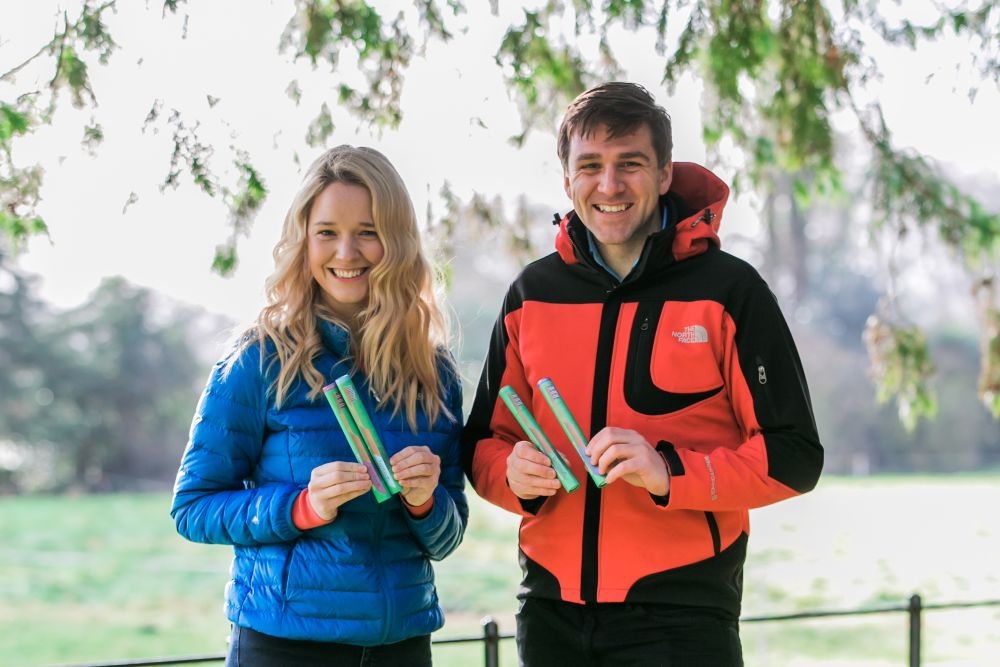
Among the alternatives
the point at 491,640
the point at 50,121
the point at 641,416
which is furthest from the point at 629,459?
the point at 50,121

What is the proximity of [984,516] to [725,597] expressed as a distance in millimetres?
20326

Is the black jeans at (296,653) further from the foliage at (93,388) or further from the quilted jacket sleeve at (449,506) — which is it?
Result: the foliage at (93,388)

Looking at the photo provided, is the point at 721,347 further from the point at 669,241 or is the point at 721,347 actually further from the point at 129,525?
the point at 129,525

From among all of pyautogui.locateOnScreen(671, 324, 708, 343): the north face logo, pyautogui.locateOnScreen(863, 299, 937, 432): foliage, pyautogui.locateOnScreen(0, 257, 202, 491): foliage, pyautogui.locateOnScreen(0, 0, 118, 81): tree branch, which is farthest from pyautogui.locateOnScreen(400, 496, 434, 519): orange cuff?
pyautogui.locateOnScreen(0, 257, 202, 491): foliage

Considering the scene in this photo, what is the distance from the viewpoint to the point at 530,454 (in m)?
1.71

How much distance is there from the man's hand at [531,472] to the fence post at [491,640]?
0.93 meters

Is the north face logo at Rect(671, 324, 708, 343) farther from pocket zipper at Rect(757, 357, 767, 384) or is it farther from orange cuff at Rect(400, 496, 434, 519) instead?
orange cuff at Rect(400, 496, 434, 519)

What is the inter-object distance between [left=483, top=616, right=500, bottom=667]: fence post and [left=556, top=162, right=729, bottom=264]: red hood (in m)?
1.16

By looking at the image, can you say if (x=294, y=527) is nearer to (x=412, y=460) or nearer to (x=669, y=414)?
(x=412, y=460)

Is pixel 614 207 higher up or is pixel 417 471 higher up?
pixel 614 207

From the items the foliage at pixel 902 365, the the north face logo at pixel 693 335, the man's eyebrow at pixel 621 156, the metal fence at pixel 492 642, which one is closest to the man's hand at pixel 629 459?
the the north face logo at pixel 693 335

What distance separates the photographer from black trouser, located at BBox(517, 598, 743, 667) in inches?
67.1

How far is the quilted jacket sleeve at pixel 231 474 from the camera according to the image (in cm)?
170

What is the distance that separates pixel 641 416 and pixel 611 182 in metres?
0.49
